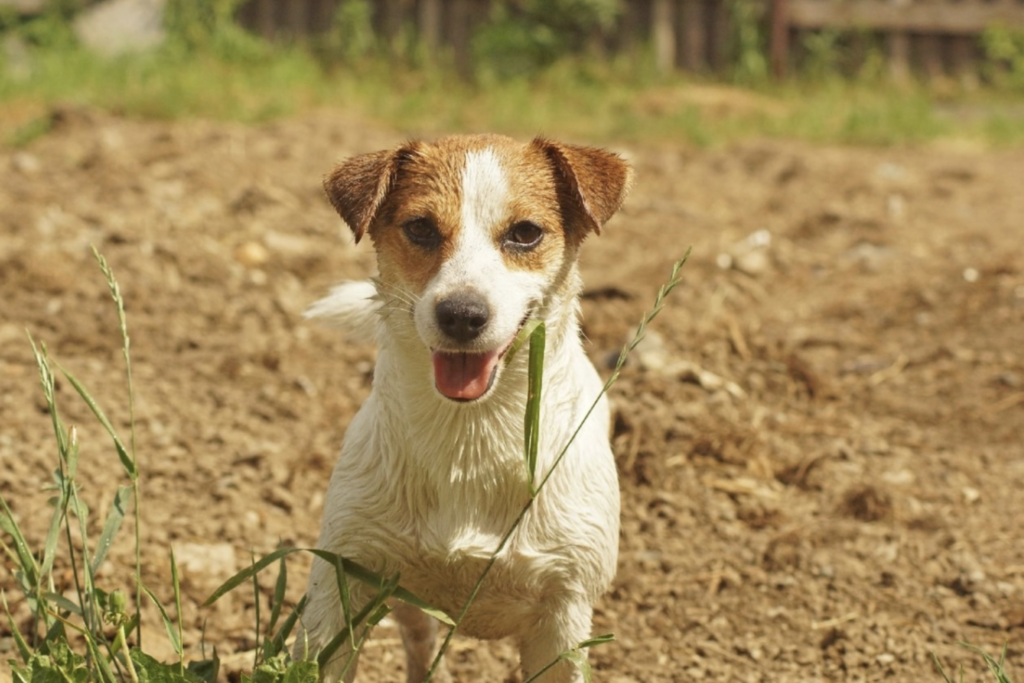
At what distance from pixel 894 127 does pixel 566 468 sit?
7378 millimetres

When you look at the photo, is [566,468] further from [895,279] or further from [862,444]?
[895,279]

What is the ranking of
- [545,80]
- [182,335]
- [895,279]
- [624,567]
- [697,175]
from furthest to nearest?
1. [545,80]
2. [697,175]
3. [895,279]
4. [182,335]
5. [624,567]

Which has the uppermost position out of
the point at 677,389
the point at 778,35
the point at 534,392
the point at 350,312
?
the point at 534,392

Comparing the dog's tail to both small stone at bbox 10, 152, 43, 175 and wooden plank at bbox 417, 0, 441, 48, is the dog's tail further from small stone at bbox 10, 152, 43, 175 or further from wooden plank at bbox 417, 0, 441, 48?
wooden plank at bbox 417, 0, 441, 48

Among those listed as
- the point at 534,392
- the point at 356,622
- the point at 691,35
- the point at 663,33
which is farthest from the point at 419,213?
the point at 691,35

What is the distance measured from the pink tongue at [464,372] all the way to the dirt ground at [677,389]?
45.3 inches

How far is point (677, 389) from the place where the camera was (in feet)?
17.7

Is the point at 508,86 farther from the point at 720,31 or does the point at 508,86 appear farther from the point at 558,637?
the point at 558,637

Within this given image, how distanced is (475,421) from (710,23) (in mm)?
8972

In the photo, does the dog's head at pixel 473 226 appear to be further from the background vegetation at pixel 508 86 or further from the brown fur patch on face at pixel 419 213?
the background vegetation at pixel 508 86

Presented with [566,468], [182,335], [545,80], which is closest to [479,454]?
[566,468]

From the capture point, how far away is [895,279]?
674 centimetres

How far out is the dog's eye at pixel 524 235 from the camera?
10.6 feet

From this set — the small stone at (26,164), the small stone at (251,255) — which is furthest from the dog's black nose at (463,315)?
the small stone at (26,164)
